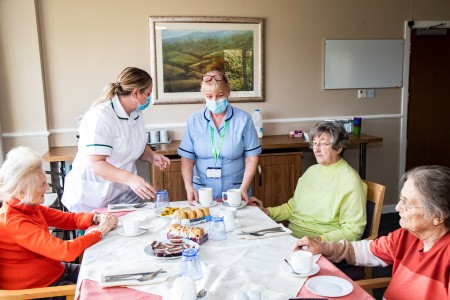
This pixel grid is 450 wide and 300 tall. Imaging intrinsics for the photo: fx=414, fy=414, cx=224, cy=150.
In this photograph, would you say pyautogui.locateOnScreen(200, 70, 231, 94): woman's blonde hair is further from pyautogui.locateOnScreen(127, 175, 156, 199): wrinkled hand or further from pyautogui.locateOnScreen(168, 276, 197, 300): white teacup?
pyautogui.locateOnScreen(168, 276, 197, 300): white teacup

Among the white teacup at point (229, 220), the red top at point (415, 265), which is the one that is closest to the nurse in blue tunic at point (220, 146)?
the white teacup at point (229, 220)

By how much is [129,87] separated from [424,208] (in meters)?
1.54

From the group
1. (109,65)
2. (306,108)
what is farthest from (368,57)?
(109,65)

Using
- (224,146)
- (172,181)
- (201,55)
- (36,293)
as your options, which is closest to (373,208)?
(224,146)

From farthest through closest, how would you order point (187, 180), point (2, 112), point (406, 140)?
point (406, 140), point (2, 112), point (187, 180)

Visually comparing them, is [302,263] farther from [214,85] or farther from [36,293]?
[214,85]

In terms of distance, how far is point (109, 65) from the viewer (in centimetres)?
394

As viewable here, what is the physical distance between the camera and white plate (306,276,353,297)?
1.25 m

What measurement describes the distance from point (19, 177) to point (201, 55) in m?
2.72

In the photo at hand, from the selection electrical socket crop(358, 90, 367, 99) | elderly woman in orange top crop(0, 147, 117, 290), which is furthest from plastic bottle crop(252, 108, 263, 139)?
elderly woman in orange top crop(0, 147, 117, 290)

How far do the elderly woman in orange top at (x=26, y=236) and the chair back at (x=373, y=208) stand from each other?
130 cm

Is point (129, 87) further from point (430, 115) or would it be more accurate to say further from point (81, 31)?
point (430, 115)

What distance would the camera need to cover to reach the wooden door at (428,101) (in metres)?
4.67

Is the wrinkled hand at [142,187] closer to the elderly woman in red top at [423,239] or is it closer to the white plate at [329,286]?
the elderly woman in red top at [423,239]
